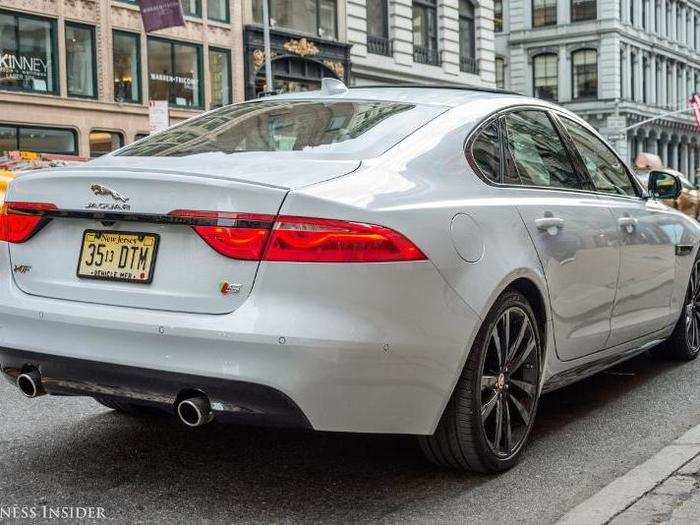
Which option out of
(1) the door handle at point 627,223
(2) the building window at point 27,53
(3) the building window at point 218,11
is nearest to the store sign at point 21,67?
(2) the building window at point 27,53

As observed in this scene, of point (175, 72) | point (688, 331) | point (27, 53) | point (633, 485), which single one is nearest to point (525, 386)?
point (633, 485)

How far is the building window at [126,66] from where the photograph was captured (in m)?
28.8

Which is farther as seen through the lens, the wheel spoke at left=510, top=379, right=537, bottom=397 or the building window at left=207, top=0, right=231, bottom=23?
the building window at left=207, top=0, right=231, bottom=23

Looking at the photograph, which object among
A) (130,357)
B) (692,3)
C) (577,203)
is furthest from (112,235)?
(692,3)

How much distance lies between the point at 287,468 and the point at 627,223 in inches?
88.9

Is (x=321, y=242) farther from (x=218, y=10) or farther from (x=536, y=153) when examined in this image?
(x=218, y=10)

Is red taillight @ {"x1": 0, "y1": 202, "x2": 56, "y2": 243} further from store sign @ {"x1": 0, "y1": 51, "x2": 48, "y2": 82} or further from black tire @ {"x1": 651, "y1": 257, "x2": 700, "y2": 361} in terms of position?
store sign @ {"x1": 0, "y1": 51, "x2": 48, "y2": 82}

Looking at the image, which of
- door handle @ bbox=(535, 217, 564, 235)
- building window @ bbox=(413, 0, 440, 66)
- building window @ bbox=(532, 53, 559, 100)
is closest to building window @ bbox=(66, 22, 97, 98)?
building window @ bbox=(413, 0, 440, 66)

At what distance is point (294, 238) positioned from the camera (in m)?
3.38

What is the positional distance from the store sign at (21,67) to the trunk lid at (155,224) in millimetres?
23585

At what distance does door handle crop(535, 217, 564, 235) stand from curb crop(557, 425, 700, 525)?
1030 millimetres

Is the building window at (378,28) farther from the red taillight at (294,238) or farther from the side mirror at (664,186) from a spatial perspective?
the red taillight at (294,238)

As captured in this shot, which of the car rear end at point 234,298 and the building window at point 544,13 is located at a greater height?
the building window at point 544,13

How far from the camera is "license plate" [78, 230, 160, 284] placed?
359cm
